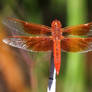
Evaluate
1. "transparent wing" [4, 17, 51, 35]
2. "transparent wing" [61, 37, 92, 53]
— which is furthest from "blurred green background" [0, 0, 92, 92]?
"transparent wing" [61, 37, 92, 53]

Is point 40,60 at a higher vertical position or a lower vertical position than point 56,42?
lower

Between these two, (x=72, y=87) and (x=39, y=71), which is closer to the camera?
(x=72, y=87)

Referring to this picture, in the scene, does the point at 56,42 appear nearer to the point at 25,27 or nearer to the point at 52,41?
the point at 52,41

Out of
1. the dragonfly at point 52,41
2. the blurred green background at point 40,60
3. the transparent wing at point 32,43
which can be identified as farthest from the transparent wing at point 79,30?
the blurred green background at point 40,60

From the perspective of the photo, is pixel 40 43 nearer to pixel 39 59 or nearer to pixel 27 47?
pixel 27 47

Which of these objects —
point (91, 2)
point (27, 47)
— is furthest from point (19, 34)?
point (91, 2)

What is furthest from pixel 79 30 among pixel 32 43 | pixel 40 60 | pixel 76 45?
pixel 40 60
